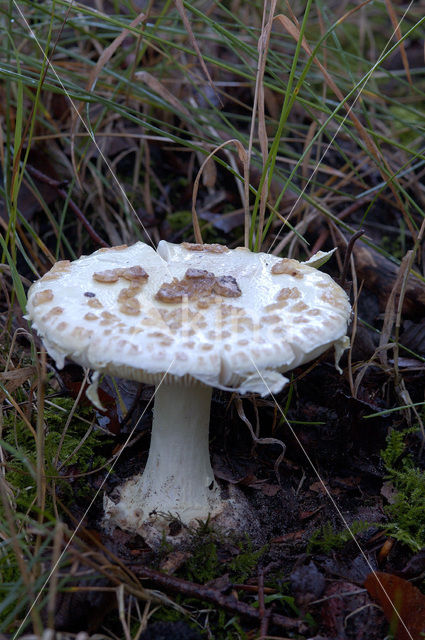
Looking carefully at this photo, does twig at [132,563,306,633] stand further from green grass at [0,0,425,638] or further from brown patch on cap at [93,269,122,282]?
brown patch on cap at [93,269,122,282]

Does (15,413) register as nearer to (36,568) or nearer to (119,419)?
(119,419)

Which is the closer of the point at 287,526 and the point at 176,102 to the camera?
the point at 287,526

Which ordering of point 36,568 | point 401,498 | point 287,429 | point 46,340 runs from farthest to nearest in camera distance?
point 287,429 → point 401,498 → point 46,340 → point 36,568

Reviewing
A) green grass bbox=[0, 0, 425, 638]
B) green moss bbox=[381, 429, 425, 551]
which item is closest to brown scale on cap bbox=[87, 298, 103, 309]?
green grass bbox=[0, 0, 425, 638]

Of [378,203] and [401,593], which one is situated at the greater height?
[378,203]

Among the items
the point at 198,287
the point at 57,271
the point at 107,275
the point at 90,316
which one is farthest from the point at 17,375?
the point at 198,287

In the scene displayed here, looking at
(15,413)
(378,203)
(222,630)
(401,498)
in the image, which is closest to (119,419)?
(15,413)

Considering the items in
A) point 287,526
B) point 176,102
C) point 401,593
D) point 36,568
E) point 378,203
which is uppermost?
point 176,102
